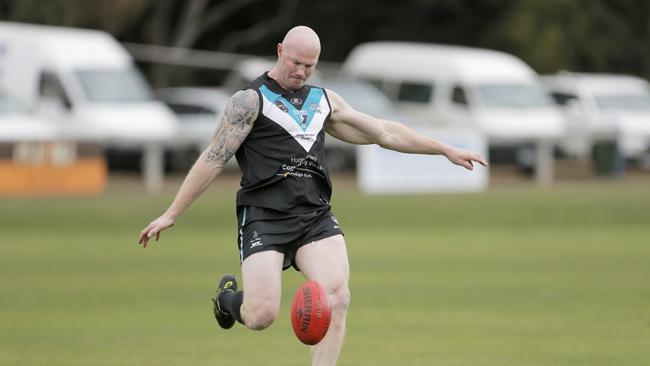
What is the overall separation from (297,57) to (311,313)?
1.43m

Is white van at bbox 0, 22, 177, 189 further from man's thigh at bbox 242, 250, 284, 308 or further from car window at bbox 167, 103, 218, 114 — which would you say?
man's thigh at bbox 242, 250, 284, 308

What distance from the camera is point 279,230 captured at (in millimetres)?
8094

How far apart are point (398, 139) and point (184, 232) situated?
14.7 metres

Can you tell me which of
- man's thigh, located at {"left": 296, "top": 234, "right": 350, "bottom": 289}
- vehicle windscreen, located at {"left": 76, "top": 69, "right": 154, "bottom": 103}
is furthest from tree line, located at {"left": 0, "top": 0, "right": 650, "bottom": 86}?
man's thigh, located at {"left": 296, "top": 234, "right": 350, "bottom": 289}

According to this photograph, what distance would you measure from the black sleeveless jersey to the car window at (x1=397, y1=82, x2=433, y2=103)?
81.1ft

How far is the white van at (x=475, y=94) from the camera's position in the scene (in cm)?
3147

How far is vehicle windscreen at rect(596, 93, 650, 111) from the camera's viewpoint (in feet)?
111

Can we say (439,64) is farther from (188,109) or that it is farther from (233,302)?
(233,302)

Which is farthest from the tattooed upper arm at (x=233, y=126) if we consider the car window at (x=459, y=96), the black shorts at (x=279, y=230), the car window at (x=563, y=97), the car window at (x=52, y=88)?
the car window at (x=563, y=97)

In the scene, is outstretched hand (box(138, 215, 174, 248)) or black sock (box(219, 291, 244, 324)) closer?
outstretched hand (box(138, 215, 174, 248))

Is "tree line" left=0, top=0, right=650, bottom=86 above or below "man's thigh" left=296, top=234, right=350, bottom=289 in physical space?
below

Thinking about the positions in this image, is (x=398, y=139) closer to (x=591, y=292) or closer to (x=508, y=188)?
(x=591, y=292)

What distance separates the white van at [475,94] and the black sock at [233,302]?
2214cm

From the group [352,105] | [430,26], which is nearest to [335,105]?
[352,105]
